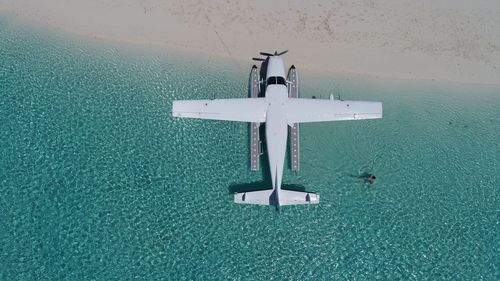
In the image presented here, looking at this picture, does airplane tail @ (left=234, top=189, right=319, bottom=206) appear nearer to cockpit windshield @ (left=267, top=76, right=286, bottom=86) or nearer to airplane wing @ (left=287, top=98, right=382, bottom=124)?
airplane wing @ (left=287, top=98, right=382, bottom=124)

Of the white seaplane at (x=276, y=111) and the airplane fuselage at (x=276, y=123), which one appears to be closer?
the airplane fuselage at (x=276, y=123)

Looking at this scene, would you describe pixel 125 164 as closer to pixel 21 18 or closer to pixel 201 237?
pixel 201 237

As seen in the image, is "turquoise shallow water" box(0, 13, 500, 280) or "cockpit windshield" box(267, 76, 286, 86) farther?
"cockpit windshield" box(267, 76, 286, 86)

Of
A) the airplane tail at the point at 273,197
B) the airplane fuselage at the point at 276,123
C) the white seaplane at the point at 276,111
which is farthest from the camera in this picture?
the white seaplane at the point at 276,111

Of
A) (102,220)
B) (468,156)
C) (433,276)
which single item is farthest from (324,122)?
(102,220)

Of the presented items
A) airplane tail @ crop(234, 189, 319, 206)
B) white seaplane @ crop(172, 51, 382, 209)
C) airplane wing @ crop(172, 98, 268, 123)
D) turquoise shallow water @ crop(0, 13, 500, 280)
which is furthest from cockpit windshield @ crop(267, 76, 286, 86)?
airplane tail @ crop(234, 189, 319, 206)

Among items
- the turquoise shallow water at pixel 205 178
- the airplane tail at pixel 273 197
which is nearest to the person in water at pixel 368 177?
the turquoise shallow water at pixel 205 178

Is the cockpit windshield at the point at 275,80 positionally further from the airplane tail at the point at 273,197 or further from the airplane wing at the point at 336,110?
the airplane tail at the point at 273,197

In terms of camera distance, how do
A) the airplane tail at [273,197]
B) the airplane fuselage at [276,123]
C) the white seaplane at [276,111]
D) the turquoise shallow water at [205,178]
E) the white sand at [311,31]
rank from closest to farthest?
the airplane tail at [273,197]
the turquoise shallow water at [205,178]
the airplane fuselage at [276,123]
the white seaplane at [276,111]
the white sand at [311,31]
